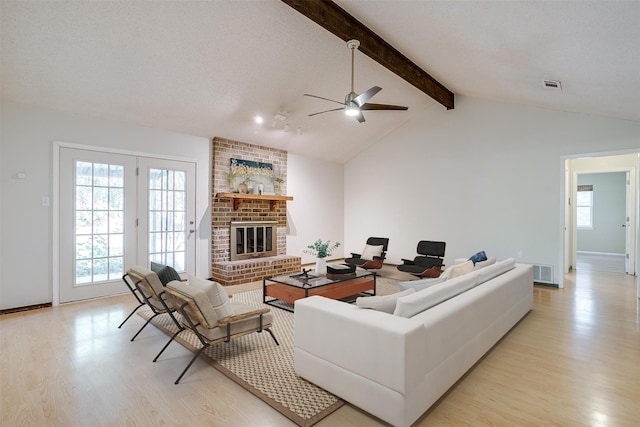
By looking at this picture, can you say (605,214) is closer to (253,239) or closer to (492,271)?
(492,271)

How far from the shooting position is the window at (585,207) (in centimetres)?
953

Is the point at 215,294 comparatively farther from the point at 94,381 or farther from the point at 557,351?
the point at 557,351

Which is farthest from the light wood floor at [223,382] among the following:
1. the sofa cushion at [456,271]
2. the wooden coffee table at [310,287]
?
the wooden coffee table at [310,287]

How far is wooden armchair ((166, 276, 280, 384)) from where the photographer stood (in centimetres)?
252

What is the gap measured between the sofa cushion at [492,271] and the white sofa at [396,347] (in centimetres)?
35

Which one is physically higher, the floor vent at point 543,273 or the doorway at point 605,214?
the doorway at point 605,214

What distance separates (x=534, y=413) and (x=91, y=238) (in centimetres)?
552

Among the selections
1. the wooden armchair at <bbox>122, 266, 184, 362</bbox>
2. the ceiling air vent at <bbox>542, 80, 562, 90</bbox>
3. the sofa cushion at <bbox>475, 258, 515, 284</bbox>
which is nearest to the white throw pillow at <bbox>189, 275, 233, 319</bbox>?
the wooden armchair at <bbox>122, 266, 184, 362</bbox>

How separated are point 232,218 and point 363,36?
396cm

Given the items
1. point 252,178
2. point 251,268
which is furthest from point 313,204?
point 251,268

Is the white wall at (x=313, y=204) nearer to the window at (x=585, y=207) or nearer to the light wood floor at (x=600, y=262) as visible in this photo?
the light wood floor at (x=600, y=262)

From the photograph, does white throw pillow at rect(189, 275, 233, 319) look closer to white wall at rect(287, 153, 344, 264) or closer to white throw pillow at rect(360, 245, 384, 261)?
white throw pillow at rect(360, 245, 384, 261)

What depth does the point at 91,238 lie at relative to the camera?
478cm

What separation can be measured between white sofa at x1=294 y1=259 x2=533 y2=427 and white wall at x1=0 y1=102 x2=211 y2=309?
4.06m
